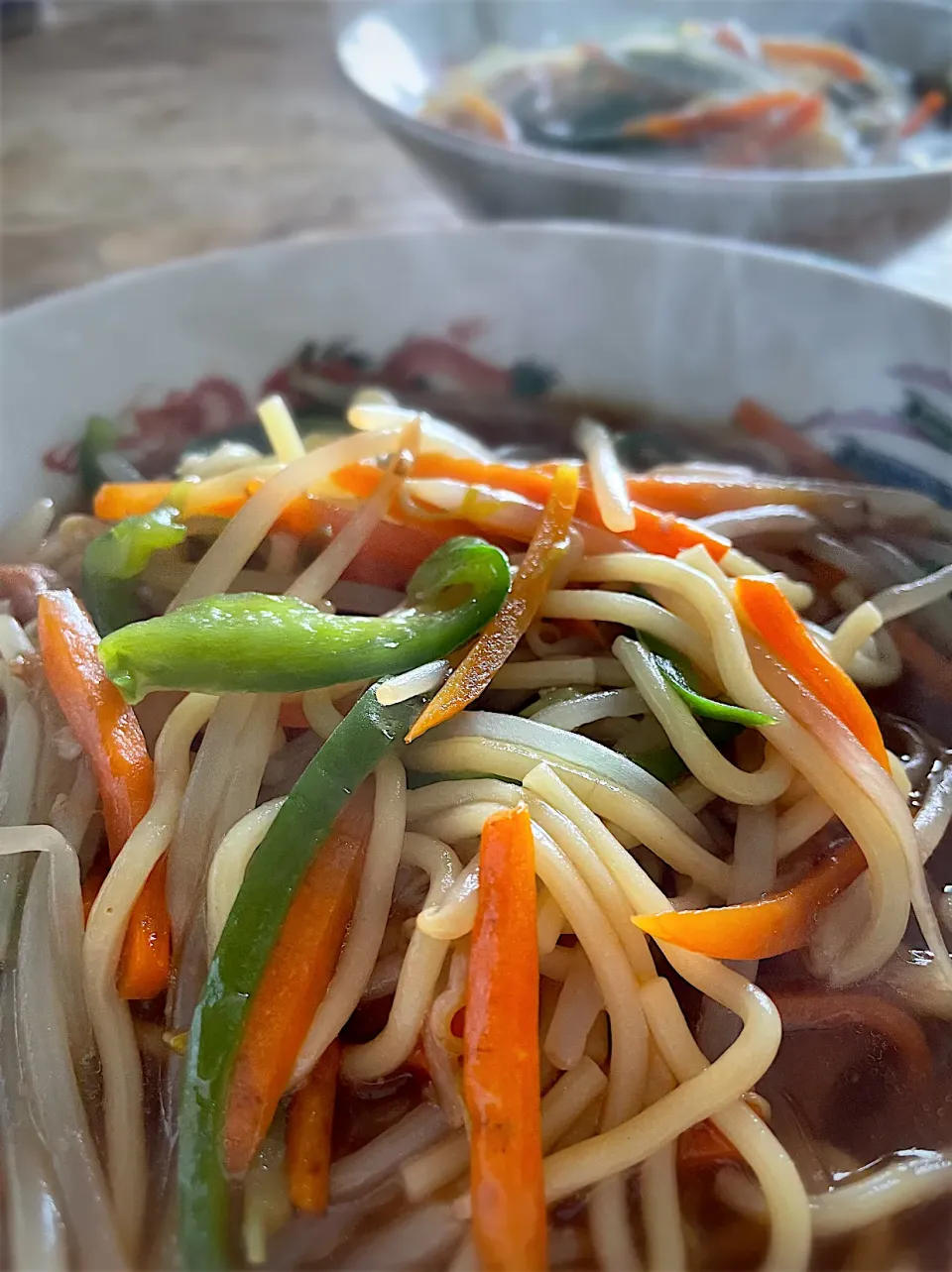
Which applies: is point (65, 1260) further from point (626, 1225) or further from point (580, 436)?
point (580, 436)

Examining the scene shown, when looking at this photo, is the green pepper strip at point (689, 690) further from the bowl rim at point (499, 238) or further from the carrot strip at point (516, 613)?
the bowl rim at point (499, 238)

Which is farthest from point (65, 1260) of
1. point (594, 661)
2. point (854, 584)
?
point (854, 584)

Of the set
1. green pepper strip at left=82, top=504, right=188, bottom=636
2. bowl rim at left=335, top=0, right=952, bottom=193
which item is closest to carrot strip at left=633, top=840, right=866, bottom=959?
green pepper strip at left=82, top=504, right=188, bottom=636

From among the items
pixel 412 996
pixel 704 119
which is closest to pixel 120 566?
pixel 412 996

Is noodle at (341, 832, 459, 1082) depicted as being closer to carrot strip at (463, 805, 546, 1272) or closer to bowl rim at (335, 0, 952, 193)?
carrot strip at (463, 805, 546, 1272)

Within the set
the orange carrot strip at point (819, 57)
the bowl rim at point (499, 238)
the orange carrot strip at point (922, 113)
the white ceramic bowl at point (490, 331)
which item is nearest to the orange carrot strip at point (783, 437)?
the white ceramic bowl at point (490, 331)

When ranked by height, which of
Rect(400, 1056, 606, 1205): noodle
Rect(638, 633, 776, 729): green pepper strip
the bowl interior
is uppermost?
the bowl interior
